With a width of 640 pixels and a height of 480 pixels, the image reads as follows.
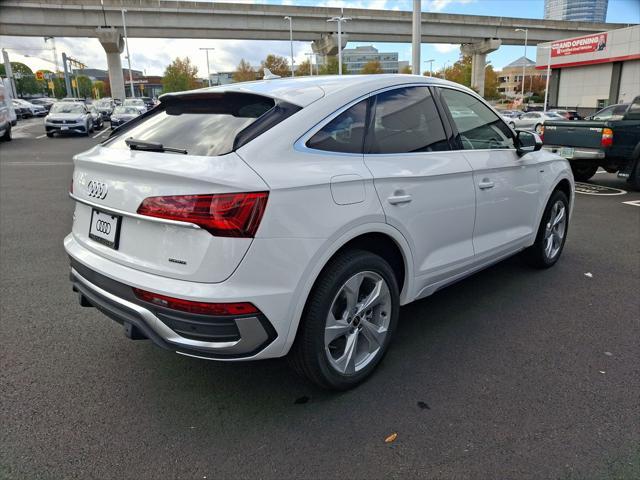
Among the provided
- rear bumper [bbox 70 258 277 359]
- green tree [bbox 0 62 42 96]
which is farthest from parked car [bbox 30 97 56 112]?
green tree [bbox 0 62 42 96]

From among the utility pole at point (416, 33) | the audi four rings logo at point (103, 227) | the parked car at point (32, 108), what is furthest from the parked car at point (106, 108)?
the audi four rings logo at point (103, 227)

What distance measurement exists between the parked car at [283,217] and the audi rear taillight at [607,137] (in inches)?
287

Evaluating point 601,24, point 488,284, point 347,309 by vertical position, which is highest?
point 601,24

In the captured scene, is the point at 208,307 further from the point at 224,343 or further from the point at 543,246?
the point at 543,246

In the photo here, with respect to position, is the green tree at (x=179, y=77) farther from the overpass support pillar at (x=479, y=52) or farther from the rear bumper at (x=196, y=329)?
the rear bumper at (x=196, y=329)

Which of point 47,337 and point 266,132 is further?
point 47,337

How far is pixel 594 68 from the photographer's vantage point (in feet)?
162

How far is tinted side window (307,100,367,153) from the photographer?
9.12 ft

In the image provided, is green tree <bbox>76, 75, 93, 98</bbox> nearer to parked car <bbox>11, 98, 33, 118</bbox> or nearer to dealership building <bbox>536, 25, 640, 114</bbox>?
parked car <bbox>11, 98, 33, 118</bbox>

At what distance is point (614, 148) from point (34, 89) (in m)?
138

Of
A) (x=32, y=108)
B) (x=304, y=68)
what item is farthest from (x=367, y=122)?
(x=304, y=68)

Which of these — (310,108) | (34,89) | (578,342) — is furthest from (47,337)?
(34,89)

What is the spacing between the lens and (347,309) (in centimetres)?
290

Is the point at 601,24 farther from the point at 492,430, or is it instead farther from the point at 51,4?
the point at 492,430
